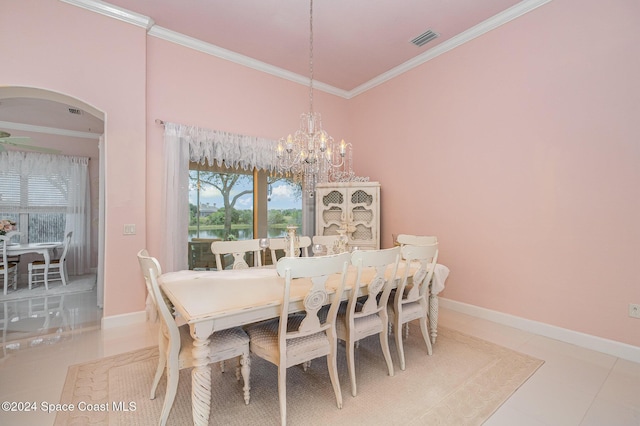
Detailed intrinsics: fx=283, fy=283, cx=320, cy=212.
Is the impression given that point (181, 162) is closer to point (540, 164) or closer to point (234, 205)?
point (234, 205)

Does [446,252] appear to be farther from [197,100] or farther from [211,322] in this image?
[197,100]

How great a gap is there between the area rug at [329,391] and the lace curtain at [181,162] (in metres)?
1.18

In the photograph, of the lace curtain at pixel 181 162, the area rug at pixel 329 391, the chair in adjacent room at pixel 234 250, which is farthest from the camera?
the lace curtain at pixel 181 162

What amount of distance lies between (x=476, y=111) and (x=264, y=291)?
3264 millimetres

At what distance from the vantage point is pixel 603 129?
8.38 feet

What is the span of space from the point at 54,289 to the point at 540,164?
7.17 meters

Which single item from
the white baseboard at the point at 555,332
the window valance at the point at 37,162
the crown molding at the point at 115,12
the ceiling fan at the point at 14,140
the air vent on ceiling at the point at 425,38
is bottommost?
the white baseboard at the point at 555,332

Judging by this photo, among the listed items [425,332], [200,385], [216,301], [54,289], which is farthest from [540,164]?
[54,289]

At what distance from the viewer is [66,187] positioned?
605cm

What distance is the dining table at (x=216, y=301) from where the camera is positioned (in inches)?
58.6

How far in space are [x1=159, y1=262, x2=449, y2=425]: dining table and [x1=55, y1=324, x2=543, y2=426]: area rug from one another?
0.45 m

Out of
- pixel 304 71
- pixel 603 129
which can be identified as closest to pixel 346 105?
pixel 304 71

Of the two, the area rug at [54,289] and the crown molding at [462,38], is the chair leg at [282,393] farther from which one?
the area rug at [54,289]

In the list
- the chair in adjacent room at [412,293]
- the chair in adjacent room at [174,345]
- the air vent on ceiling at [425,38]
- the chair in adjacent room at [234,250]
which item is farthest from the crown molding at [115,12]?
the chair in adjacent room at [412,293]
